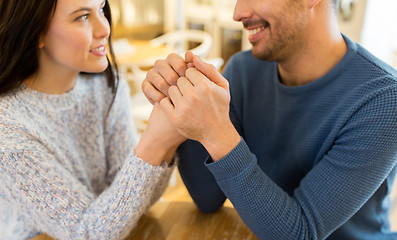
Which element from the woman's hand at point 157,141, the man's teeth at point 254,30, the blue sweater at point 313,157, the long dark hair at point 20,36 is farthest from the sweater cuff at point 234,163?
the long dark hair at point 20,36

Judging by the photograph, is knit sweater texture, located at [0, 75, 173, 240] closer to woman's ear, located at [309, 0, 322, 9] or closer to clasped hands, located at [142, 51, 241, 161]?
clasped hands, located at [142, 51, 241, 161]

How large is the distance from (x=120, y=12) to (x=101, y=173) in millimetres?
4175

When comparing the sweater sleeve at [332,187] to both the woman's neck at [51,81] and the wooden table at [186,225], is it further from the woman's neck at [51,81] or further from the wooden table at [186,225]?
the woman's neck at [51,81]

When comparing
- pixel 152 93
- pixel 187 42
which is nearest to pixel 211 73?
pixel 152 93

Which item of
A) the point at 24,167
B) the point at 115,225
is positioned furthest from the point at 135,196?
the point at 24,167

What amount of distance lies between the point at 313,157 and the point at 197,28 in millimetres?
4442

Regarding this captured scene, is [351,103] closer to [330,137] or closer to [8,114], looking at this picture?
[330,137]

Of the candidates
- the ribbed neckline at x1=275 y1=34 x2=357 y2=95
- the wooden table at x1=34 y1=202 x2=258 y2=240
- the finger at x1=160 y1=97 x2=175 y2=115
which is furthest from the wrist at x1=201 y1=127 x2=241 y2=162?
the ribbed neckline at x1=275 y1=34 x2=357 y2=95

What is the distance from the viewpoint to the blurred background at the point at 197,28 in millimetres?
2752

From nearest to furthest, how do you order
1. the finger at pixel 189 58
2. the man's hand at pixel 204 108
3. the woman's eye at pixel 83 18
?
the man's hand at pixel 204 108, the finger at pixel 189 58, the woman's eye at pixel 83 18

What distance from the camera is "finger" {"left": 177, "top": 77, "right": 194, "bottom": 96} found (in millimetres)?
711

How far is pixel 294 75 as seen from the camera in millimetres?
1089

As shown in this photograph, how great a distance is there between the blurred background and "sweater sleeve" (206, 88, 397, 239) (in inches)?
74.0

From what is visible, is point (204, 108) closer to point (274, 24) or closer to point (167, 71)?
point (167, 71)
